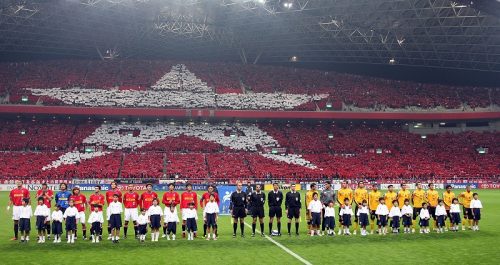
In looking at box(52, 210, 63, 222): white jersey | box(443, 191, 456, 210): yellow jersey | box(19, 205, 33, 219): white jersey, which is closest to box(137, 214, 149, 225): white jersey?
box(52, 210, 63, 222): white jersey

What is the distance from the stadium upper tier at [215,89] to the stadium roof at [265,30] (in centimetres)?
271

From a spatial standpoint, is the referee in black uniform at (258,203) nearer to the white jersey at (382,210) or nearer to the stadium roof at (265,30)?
the white jersey at (382,210)

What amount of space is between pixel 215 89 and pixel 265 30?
33.3 feet

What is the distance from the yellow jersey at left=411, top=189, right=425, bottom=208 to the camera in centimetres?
2145

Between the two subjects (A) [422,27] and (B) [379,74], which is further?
(B) [379,74]

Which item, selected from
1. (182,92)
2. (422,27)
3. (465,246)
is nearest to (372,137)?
(422,27)

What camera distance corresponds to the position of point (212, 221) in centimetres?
1852

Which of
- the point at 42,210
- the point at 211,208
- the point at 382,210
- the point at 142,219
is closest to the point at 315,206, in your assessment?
the point at 382,210

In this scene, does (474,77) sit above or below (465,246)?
above

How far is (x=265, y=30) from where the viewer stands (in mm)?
61594

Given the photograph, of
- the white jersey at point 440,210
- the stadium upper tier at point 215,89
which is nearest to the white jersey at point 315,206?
the white jersey at point 440,210

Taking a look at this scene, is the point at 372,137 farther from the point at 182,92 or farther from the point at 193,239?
the point at 193,239

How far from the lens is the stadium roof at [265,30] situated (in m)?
47.8

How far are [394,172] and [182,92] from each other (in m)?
27.1
